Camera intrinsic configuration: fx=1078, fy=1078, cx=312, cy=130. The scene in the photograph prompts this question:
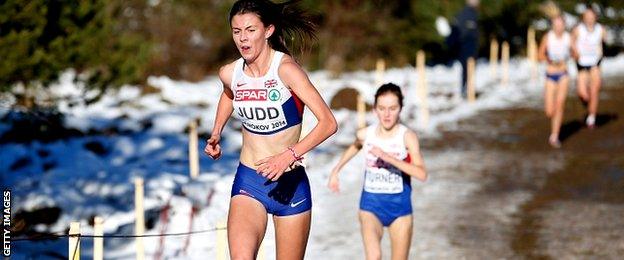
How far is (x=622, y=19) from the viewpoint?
3231cm

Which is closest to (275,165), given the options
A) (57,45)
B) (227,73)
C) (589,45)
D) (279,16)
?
(227,73)

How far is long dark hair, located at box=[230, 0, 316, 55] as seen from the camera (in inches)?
217

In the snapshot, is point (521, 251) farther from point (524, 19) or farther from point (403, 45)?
point (524, 19)

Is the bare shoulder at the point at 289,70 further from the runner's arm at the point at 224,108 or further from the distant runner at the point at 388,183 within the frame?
the distant runner at the point at 388,183

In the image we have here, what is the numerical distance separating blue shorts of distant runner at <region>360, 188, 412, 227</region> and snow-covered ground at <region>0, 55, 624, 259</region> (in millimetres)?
1827

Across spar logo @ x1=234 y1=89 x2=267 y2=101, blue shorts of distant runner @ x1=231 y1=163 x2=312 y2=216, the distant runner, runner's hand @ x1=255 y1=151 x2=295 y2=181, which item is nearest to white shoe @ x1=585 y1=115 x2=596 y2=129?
the distant runner

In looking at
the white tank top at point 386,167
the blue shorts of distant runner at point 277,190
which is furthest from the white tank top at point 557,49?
the blue shorts of distant runner at point 277,190

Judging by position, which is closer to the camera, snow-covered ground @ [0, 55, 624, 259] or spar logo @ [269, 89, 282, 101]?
spar logo @ [269, 89, 282, 101]

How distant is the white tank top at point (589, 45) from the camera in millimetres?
15156

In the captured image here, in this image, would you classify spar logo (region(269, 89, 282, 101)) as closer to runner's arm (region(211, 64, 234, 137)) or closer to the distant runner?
runner's arm (region(211, 64, 234, 137))

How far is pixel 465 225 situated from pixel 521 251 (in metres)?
1.19

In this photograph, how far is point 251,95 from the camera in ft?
18.0

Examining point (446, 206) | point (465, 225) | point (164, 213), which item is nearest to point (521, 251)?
point (465, 225)

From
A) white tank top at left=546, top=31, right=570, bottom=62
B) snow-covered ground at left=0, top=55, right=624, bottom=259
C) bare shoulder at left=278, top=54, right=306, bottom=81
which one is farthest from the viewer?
white tank top at left=546, top=31, right=570, bottom=62
